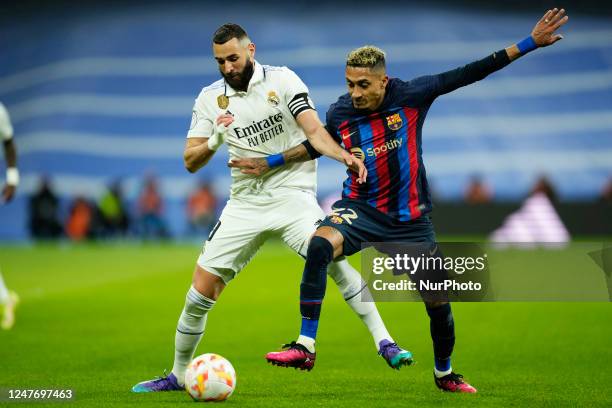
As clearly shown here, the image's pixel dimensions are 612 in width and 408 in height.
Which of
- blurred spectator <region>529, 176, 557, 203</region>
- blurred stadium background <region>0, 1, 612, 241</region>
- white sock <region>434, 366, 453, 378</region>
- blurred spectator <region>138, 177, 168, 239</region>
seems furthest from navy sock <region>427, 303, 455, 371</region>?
blurred stadium background <region>0, 1, 612, 241</region>

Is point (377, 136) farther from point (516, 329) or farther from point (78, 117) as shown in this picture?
point (78, 117)

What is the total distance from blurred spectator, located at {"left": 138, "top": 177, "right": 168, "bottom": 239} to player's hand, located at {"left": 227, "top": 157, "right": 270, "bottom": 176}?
2039 cm

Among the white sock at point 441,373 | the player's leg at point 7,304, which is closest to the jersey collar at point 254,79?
the white sock at point 441,373

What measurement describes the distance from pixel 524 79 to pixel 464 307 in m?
21.1

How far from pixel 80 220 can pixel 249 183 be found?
2100 cm

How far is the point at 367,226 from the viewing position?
6.86m

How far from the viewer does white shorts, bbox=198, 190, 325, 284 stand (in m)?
7.20

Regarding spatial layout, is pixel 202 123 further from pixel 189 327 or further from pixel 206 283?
pixel 189 327

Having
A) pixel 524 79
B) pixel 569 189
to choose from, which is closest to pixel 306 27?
pixel 524 79

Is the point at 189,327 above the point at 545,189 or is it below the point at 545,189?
above

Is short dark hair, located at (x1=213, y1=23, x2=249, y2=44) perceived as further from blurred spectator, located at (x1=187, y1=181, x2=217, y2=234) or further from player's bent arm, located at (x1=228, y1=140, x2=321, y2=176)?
blurred spectator, located at (x1=187, y1=181, x2=217, y2=234)

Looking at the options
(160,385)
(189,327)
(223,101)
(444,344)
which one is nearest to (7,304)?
(160,385)

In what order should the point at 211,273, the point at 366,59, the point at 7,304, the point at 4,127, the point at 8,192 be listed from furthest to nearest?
1. the point at 7,304
2. the point at 4,127
3. the point at 8,192
4. the point at 211,273
5. the point at 366,59

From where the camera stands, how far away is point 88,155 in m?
32.7
